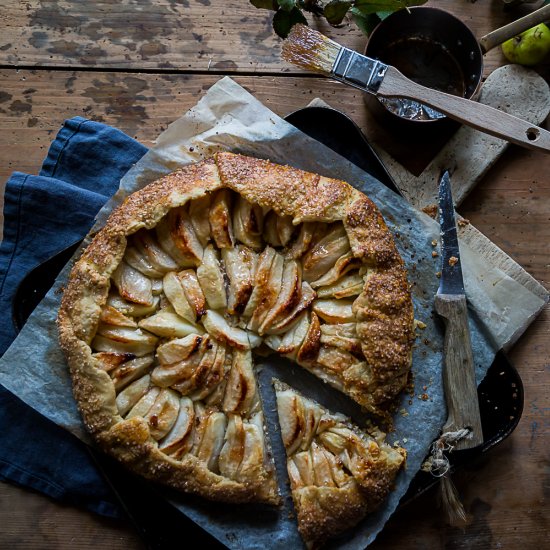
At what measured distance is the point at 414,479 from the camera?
3518mm

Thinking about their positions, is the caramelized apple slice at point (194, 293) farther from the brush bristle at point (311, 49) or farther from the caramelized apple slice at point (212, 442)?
the brush bristle at point (311, 49)

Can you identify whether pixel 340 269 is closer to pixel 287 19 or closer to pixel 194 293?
pixel 194 293

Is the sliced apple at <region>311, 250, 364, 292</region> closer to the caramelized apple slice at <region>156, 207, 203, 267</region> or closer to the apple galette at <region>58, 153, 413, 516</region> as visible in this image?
the apple galette at <region>58, 153, 413, 516</region>

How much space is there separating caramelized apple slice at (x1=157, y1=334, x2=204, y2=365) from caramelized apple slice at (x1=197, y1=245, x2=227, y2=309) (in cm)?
23

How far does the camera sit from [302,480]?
3428 mm

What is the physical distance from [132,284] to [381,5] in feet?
6.65

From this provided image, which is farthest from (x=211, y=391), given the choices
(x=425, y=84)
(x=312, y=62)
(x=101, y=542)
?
(x=425, y=84)

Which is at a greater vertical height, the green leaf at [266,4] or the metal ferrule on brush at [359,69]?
the green leaf at [266,4]

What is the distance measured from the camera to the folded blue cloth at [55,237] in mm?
3590

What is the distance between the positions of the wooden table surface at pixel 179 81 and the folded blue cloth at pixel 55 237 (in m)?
0.21

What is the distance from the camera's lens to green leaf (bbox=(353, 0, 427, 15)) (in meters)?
3.53

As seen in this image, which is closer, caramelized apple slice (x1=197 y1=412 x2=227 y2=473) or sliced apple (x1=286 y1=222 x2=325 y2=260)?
caramelized apple slice (x1=197 y1=412 x2=227 y2=473)

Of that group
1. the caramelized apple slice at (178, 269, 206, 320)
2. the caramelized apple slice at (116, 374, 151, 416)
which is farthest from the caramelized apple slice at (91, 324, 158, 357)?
the caramelized apple slice at (178, 269, 206, 320)

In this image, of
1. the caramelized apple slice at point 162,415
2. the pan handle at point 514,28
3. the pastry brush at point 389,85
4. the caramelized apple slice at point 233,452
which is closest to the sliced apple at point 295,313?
the caramelized apple slice at point 233,452
